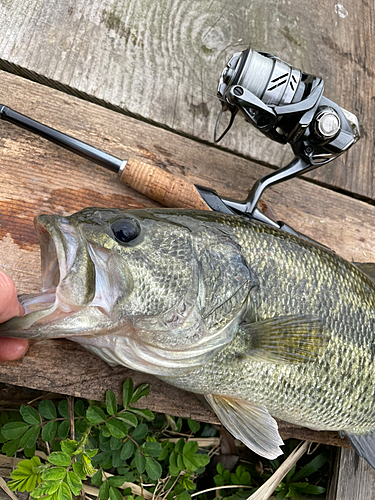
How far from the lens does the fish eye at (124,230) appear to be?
1.53 m

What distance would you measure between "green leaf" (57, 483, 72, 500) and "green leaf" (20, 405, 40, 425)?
383 millimetres

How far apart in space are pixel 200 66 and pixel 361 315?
5.38 ft

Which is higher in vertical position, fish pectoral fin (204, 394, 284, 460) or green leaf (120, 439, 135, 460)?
fish pectoral fin (204, 394, 284, 460)

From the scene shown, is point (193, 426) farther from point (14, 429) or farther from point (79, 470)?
point (14, 429)

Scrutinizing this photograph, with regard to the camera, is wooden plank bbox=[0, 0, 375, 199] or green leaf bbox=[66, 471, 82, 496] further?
wooden plank bbox=[0, 0, 375, 199]

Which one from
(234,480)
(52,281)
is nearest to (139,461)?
(234,480)

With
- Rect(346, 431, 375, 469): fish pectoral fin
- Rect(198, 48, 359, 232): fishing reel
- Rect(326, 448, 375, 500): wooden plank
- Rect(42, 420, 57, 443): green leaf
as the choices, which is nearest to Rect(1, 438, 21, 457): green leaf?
Rect(42, 420, 57, 443): green leaf

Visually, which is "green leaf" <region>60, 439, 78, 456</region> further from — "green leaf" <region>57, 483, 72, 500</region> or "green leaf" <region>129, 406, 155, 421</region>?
"green leaf" <region>129, 406, 155, 421</region>

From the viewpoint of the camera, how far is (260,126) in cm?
194

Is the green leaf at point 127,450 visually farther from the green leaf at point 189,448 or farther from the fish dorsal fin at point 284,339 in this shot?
the fish dorsal fin at point 284,339

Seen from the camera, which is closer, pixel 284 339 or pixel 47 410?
pixel 284 339

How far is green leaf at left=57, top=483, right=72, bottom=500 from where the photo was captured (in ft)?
5.19

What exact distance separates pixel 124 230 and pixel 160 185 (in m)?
0.52

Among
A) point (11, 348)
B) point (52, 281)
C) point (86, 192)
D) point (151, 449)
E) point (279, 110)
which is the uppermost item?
point (279, 110)
